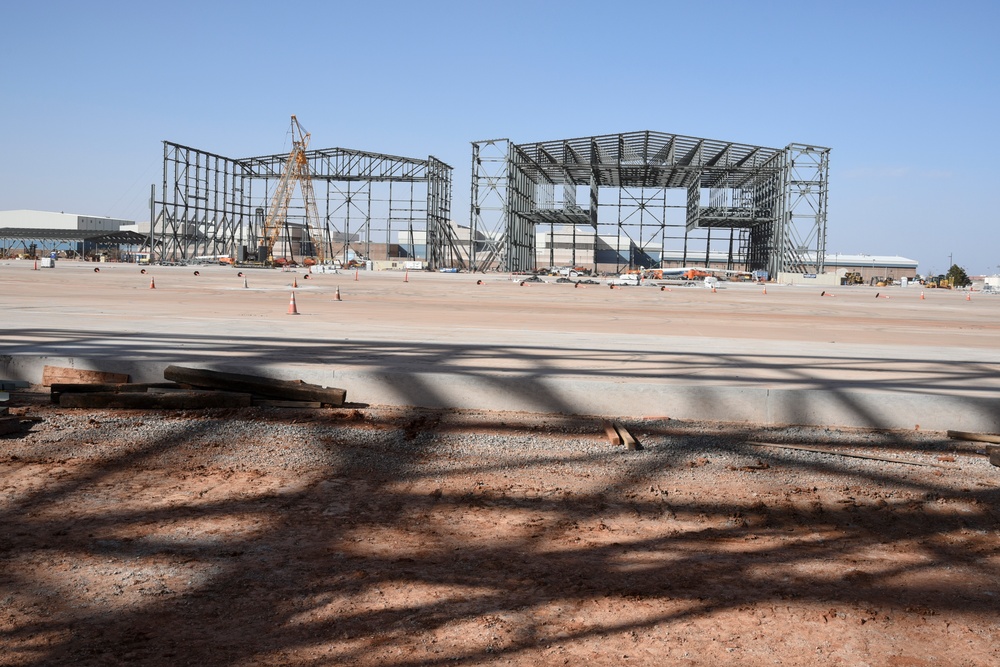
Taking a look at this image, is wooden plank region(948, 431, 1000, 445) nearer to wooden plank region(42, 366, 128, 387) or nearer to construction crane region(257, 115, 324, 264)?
wooden plank region(42, 366, 128, 387)

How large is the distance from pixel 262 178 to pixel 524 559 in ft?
302

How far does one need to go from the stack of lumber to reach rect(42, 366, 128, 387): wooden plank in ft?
1.91

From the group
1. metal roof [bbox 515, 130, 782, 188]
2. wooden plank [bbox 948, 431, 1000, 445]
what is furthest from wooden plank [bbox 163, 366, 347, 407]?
metal roof [bbox 515, 130, 782, 188]

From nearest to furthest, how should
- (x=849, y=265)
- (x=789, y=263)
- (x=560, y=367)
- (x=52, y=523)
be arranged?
1. (x=52, y=523)
2. (x=560, y=367)
3. (x=789, y=263)
4. (x=849, y=265)

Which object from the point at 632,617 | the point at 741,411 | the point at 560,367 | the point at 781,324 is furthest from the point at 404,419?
the point at 781,324

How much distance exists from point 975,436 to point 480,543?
492cm

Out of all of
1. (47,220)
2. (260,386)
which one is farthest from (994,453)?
(47,220)

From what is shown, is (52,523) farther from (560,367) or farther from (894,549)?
(560,367)

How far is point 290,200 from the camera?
9581cm

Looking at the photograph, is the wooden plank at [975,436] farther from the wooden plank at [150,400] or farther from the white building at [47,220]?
the white building at [47,220]

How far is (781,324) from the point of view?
768 inches

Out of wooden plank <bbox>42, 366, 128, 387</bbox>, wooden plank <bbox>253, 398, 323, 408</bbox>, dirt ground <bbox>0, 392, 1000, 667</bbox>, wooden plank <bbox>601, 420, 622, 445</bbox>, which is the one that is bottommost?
dirt ground <bbox>0, 392, 1000, 667</bbox>

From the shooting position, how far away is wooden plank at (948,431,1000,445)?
744cm

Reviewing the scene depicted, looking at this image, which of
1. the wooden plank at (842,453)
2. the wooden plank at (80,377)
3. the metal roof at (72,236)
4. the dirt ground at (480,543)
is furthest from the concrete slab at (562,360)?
the metal roof at (72,236)
